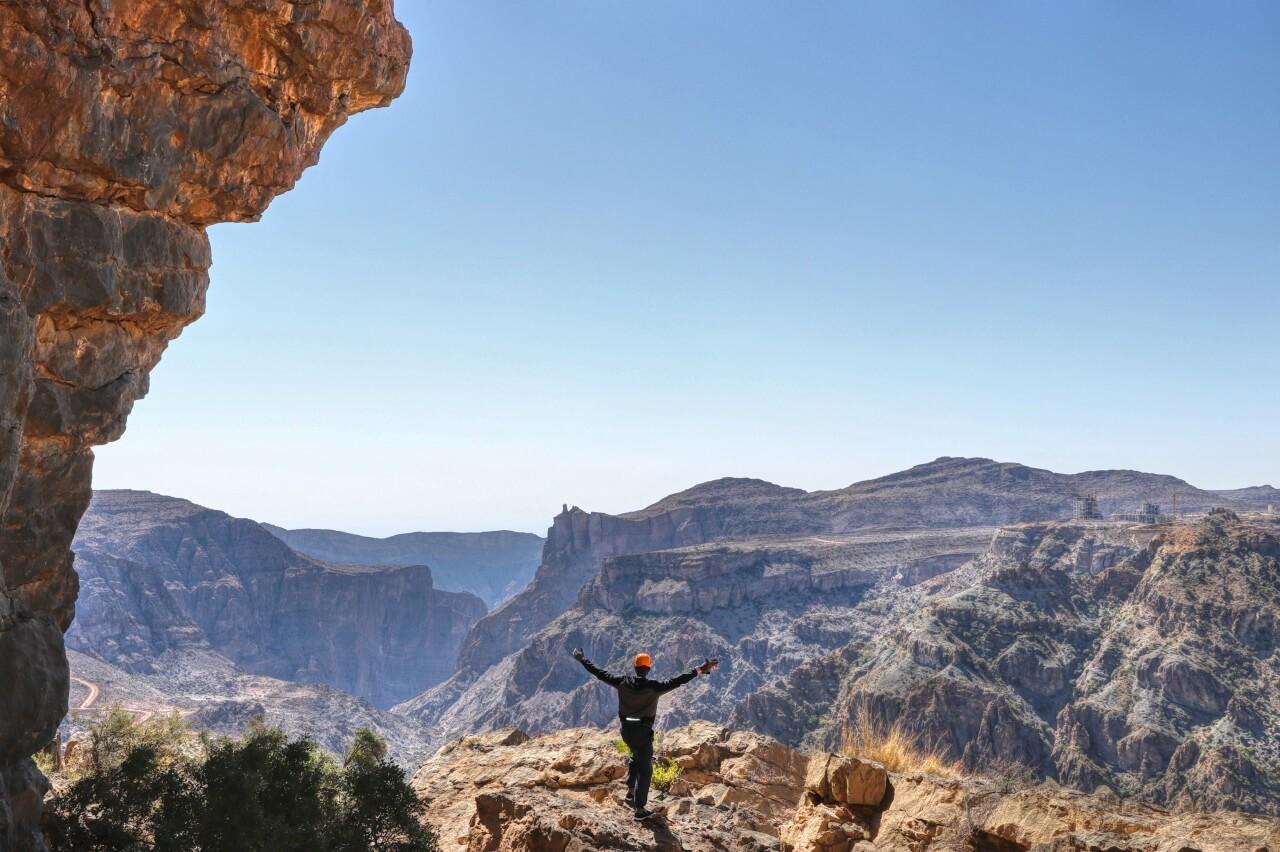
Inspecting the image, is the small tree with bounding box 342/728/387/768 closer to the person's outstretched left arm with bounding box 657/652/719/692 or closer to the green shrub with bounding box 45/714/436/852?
the green shrub with bounding box 45/714/436/852

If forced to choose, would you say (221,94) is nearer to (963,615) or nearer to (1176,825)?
(1176,825)

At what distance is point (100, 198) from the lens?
16.3 meters

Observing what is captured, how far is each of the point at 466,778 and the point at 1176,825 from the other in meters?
14.9

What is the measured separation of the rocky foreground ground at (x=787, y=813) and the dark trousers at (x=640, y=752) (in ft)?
1.28

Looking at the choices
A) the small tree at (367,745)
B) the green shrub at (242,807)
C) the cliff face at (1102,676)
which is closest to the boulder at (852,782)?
the green shrub at (242,807)

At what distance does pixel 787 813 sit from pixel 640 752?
5083mm

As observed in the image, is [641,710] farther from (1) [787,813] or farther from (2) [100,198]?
(2) [100,198]

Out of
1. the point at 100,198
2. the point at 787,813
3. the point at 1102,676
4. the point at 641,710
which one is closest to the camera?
the point at 641,710

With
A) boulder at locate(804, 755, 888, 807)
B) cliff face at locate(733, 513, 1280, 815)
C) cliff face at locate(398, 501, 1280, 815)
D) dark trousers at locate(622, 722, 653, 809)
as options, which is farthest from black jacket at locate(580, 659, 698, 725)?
cliff face at locate(733, 513, 1280, 815)

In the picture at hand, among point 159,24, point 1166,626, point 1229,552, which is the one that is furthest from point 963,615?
point 159,24

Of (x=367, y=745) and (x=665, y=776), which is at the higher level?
(x=665, y=776)

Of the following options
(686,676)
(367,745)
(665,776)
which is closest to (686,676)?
(686,676)

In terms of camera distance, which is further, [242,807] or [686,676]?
[242,807]

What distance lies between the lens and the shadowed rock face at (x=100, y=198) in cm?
1370
